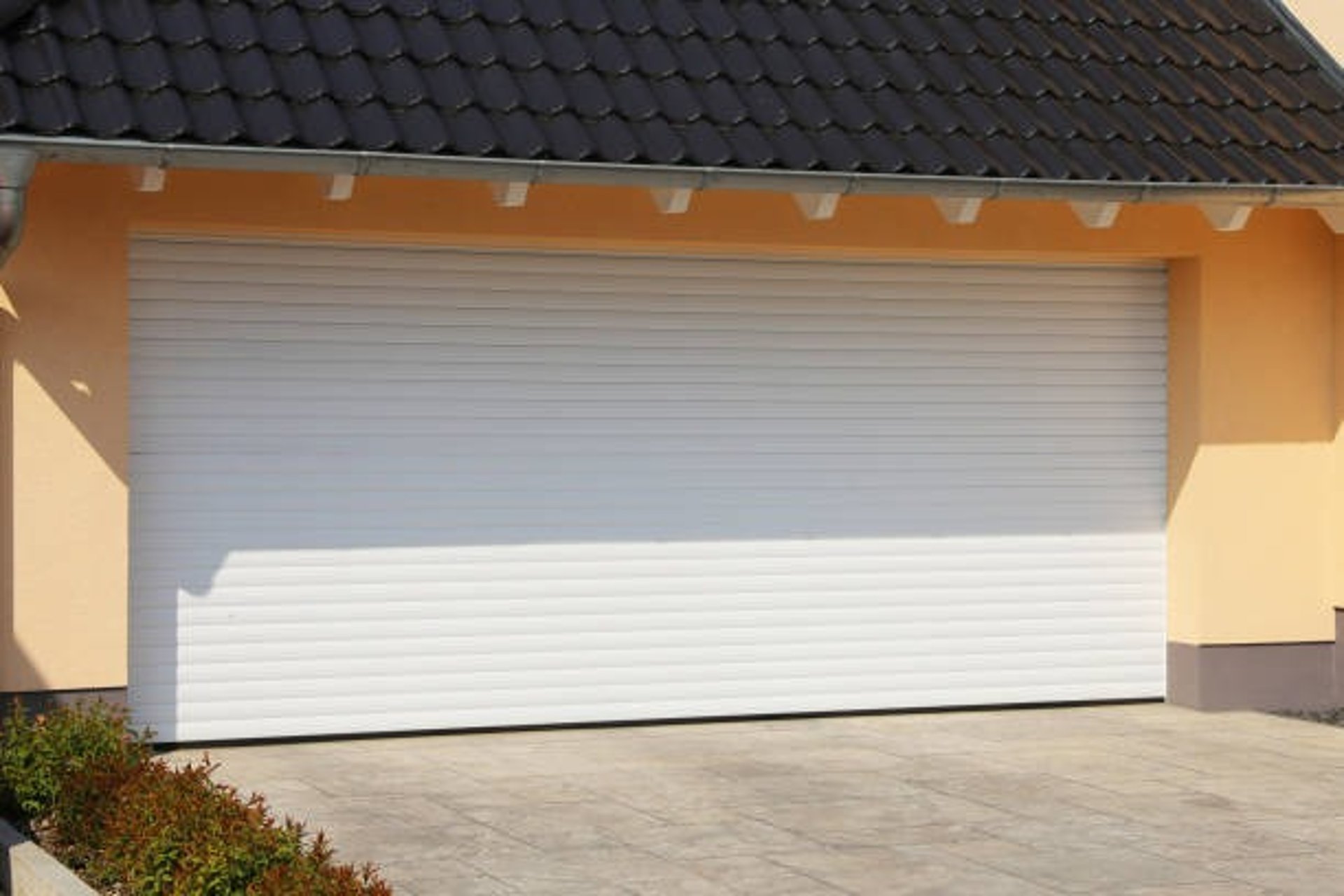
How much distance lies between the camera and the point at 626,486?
39.5 feet

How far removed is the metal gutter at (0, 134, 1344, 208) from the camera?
32.1 ft

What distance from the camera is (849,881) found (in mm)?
8312

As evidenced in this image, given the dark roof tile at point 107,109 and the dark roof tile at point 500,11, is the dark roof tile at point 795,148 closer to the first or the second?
the dark roof tile at point 500,11

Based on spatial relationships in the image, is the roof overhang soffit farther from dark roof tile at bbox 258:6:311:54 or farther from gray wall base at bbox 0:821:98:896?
gray wall base at bbox 0:821:98:896

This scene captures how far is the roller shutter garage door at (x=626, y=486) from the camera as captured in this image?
11.3m

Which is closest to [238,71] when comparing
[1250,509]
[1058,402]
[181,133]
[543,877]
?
[181,133]

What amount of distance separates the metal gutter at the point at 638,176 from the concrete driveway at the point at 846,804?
2.61 meters

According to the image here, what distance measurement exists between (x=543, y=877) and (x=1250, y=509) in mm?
5846

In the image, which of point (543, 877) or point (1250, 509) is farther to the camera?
point (1250, 509)

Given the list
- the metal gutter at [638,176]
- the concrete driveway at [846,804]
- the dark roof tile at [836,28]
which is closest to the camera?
the concrete driveway at [846,804]

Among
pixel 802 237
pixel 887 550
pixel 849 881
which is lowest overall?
pixel 849 881

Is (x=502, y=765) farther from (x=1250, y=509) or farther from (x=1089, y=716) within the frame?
(x=1250, y=509)

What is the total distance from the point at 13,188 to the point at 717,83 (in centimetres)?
339

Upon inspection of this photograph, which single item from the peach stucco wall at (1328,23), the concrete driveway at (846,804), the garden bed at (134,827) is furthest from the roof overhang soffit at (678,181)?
the concrete driveway at (846,804)
